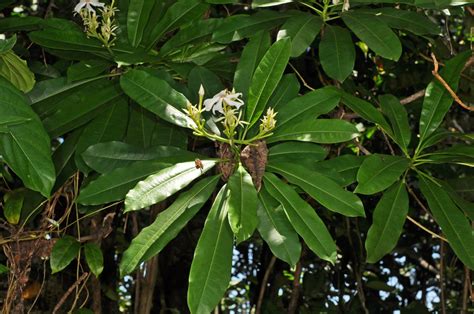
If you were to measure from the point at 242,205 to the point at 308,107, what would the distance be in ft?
0.91

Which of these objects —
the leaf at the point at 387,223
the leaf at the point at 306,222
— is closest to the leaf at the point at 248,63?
the leaf at the point at 306,222

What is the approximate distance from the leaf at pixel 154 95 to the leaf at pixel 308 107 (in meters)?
0.19

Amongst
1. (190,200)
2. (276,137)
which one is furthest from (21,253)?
(276,137)

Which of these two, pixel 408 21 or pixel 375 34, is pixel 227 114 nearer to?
pixel 375 34

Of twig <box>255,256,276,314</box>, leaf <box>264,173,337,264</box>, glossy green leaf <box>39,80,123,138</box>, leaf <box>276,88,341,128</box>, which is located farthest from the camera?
twig <box>255,256,276,314</box>

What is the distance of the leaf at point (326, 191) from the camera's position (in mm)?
1354

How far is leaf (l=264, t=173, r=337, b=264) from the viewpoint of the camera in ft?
4.40

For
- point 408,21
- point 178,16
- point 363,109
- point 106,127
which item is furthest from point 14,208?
point 408,21

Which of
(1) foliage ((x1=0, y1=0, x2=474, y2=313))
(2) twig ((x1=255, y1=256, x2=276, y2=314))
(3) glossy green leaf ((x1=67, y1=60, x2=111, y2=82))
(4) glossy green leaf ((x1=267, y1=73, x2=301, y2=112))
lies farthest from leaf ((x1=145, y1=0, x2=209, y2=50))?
(2) twig ((x1=255, y1=256, x2=276, y2=314))

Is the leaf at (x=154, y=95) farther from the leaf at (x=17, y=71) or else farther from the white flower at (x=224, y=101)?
the leaf at (x=17, y=71)

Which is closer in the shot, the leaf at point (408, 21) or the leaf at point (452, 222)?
the leaf at point (452, 222)

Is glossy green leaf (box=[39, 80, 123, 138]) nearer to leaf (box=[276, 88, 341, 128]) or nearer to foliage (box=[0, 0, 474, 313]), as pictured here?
foliage (box=[0, 0, 474, 313])

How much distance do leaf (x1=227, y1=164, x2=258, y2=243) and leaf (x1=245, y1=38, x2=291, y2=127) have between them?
0.12 m

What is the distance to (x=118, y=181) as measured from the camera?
1.42 meters
